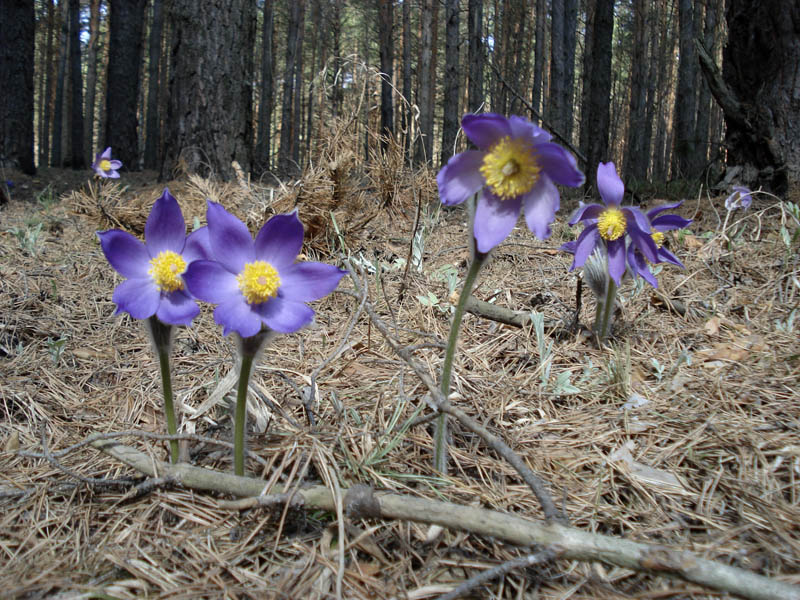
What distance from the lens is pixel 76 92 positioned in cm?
1270

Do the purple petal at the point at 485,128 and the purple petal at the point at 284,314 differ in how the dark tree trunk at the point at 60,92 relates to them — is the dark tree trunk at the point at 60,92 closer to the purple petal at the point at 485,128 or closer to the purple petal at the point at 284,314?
the purple petal at the point at 284,314

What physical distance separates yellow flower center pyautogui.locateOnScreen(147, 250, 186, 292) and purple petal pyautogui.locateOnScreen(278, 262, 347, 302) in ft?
0.69

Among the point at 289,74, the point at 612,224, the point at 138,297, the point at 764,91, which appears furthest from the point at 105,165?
the point at 289,74

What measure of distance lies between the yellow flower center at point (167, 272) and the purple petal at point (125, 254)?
0.04 metres

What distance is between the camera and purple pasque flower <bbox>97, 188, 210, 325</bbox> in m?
1.07

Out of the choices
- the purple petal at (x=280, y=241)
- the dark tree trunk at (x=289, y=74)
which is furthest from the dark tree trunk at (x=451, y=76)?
the purple petal at (x=280, y=241)

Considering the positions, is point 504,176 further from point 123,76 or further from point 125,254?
point 123,76

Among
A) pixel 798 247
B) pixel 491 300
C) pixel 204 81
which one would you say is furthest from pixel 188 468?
pixel 204 81

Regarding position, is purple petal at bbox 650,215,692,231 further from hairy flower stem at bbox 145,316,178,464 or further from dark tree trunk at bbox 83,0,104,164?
dark tree trunk at bbox 83,0,104,164

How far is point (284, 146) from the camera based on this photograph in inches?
742

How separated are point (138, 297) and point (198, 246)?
6.6 inches

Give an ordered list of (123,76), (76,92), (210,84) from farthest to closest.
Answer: (76,92) → (123,76) → (210,84)

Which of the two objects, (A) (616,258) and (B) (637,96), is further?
(B) (637,96)

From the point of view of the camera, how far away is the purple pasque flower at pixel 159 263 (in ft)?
3.50
